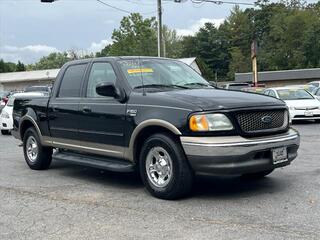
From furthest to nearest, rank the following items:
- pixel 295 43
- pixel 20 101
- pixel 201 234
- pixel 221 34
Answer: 1. pixel 221 34
2. pixel 295 43
3. pixel 20 101
4. pixel 201 234

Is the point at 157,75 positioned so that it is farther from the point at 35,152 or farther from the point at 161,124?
the point at 35,152

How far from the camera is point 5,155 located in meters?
11.6

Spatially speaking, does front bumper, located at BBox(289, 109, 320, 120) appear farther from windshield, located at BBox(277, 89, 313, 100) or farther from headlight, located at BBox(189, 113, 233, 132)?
headlight, located at BBox(189, 113, 233, 132)

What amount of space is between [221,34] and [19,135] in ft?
325

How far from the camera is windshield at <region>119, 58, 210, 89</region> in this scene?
730cm

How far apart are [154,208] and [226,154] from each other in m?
1.08

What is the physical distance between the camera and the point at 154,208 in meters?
6.12

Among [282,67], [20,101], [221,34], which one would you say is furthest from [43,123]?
[221,34]

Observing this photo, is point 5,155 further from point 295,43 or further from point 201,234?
point 295,43

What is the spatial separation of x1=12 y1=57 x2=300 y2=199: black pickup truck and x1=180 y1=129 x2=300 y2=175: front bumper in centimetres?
1

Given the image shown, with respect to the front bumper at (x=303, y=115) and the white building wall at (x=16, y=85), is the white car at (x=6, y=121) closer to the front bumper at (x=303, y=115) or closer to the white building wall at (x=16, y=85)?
the front bumper at (x=303, y=115)

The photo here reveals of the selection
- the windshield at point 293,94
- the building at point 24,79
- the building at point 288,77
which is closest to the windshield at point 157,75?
the windshield at point 293,94

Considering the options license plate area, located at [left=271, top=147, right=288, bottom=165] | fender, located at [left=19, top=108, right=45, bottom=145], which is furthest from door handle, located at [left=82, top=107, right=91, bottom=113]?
license plate area, located at [left=271, top=147, right=288, bottom=165]

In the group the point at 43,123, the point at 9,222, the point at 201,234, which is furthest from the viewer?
the point at 43,123
